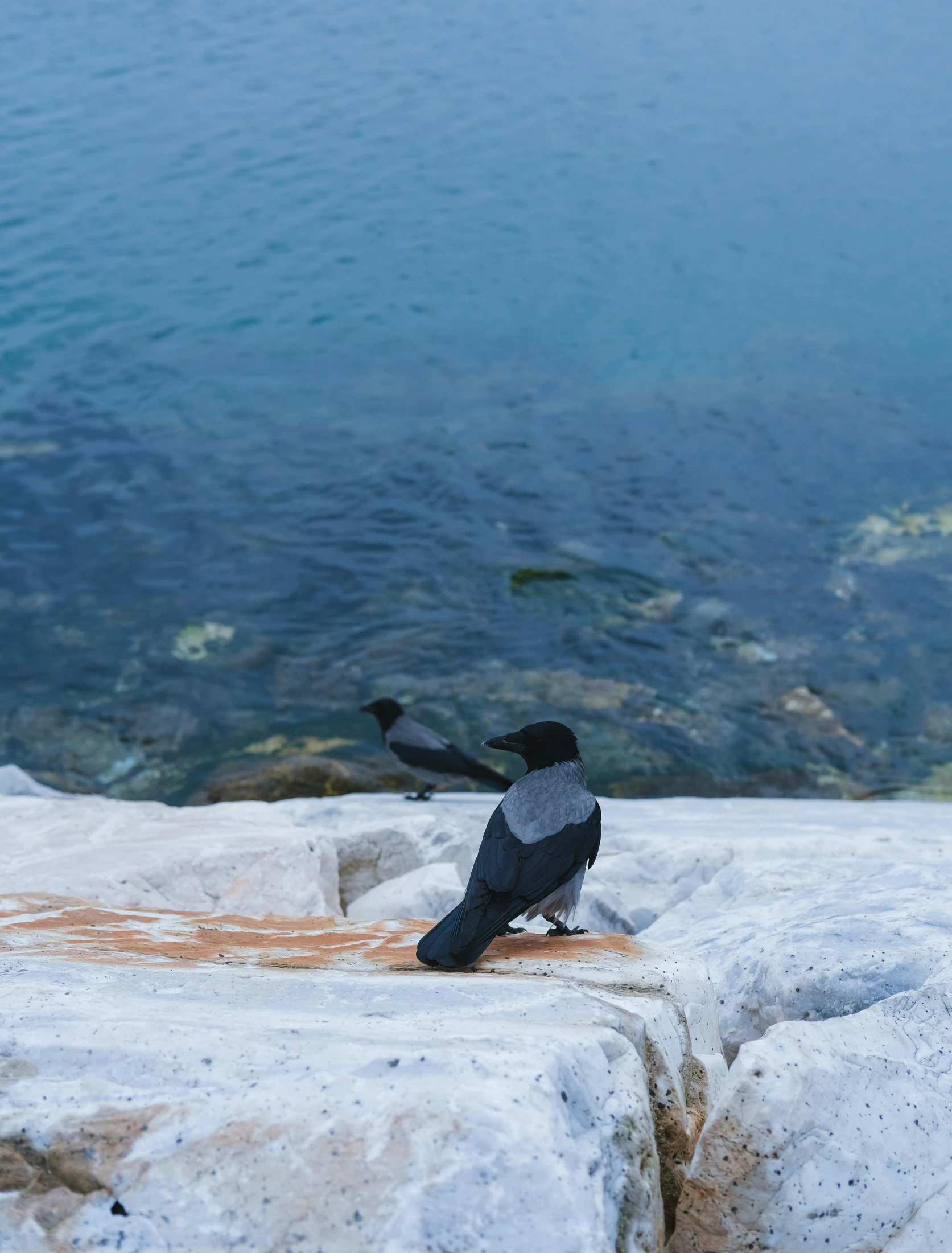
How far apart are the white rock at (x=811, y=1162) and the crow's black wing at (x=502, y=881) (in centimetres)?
101

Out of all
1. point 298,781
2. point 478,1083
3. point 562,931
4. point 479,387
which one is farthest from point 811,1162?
point 479,387

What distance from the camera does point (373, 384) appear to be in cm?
1966

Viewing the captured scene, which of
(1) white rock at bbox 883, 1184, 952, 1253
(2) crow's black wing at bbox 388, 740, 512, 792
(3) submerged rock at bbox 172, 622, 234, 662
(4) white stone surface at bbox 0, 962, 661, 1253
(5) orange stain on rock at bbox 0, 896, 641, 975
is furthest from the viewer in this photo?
(3) submerged rock at bbox 172, 622, 234, 662

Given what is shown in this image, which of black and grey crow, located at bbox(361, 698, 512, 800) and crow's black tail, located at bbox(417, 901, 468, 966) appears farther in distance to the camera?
black and grey crow, located at bbox(361, 698, 512, 800)

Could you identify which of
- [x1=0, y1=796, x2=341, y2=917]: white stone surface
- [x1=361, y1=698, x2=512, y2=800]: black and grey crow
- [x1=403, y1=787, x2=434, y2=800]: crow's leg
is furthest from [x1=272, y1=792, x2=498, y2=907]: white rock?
[x1=361, y1=698, x2=512, y2=800]: black and grey crow

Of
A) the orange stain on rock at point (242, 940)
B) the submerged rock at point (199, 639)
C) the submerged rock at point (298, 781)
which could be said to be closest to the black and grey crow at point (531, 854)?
the orange stain on rock at point (242, 940)

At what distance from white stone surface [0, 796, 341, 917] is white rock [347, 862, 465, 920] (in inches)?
9.5

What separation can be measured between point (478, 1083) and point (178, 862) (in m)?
3.52

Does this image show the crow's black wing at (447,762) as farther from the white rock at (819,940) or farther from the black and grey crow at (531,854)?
the black and grey crow at (531,854)

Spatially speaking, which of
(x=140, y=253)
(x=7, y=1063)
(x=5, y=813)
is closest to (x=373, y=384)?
(x=140, y=253)

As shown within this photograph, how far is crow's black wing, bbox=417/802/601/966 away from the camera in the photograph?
12.4 ft

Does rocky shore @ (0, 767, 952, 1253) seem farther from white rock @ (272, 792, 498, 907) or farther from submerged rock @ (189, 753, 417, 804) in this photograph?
submerged rock @ (189, 753, 417, 804)

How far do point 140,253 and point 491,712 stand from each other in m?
17.6

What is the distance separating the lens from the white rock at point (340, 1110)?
8.05 feet
